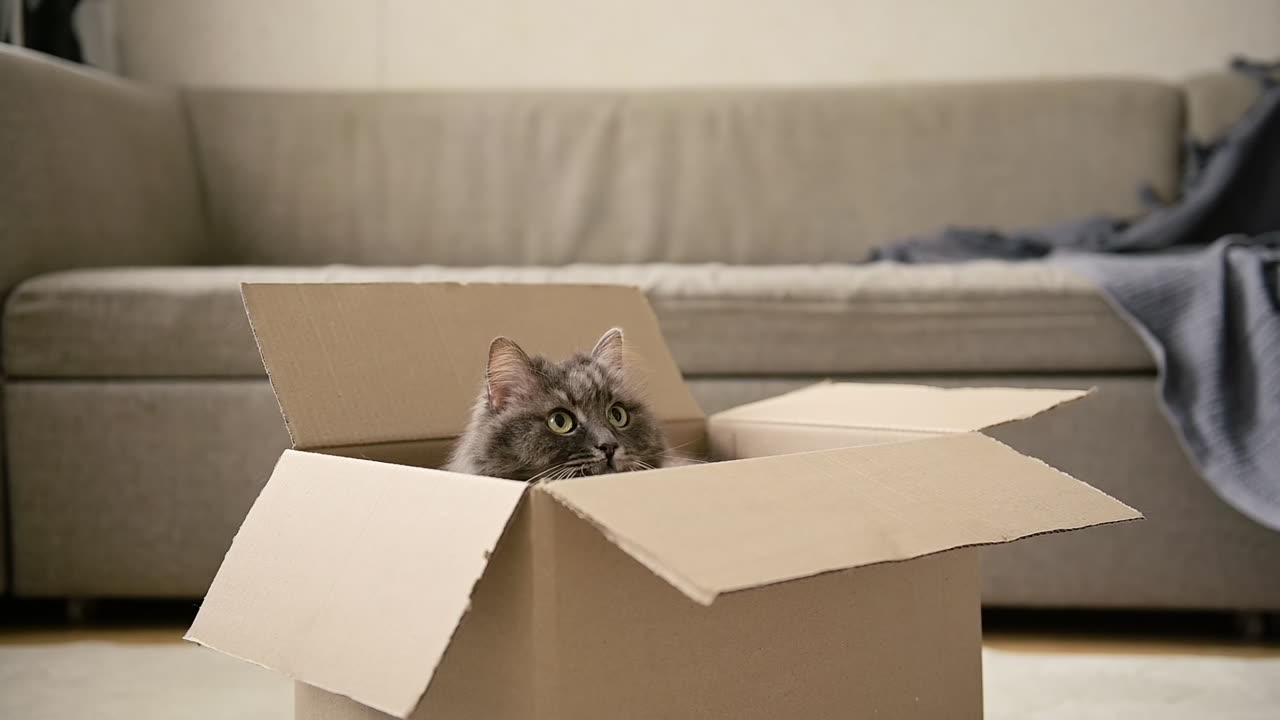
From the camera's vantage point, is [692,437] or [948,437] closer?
[948,437]

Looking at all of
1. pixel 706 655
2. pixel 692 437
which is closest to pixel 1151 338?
pixel 692 437

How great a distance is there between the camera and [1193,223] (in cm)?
221

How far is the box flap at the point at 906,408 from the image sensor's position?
0.98 metres

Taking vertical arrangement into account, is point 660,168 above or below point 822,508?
below

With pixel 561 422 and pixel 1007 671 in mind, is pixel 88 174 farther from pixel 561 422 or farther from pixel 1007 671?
pixel 1007 671

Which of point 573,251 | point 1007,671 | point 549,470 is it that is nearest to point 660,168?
point 573,251

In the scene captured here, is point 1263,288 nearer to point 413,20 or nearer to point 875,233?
point 875,233

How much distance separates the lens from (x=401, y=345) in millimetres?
1007

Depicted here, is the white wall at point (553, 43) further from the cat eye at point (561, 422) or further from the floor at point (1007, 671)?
the cat eye at point (561, 422)

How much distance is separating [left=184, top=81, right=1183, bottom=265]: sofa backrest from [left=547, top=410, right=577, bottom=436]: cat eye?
161 centimetres

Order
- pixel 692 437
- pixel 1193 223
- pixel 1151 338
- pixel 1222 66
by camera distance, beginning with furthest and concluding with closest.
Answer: pixel 1222 66
pixel 1193 223
pixel 1151 338
pixel 692 437

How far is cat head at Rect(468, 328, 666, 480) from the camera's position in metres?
0.94

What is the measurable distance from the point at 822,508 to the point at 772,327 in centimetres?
108

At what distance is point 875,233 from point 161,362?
5.26 feet
